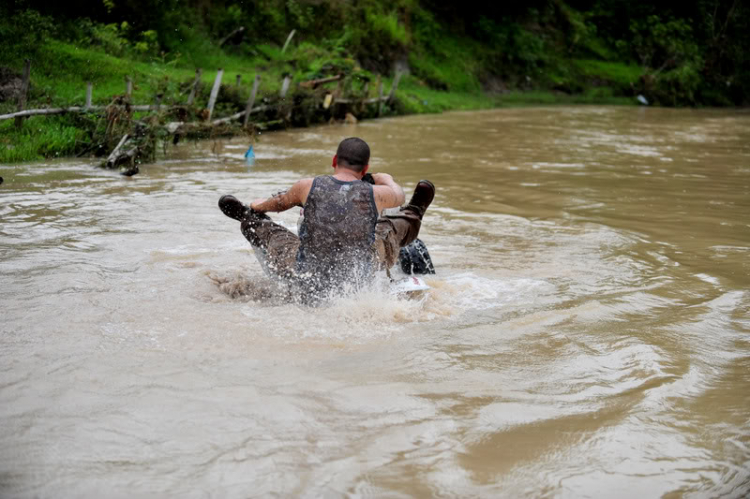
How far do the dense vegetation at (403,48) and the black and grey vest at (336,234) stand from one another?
24.8 ft

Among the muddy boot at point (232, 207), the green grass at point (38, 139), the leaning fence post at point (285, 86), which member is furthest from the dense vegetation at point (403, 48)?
the muddy boot at point (232, 207)

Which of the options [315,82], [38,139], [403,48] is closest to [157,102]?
[38,139]

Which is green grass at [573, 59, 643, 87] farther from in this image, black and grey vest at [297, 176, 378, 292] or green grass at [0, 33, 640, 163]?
black and grey vest at [297, 176, 378, 292]

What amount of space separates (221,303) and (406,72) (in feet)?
78.0

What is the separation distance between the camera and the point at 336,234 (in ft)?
16.7

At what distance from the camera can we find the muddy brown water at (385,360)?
3100 millimetres

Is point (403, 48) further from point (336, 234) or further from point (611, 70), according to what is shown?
point (336, 234)

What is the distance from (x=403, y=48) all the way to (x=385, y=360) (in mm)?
25395

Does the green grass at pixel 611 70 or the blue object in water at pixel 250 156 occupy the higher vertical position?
the green grass at pixel 611 70

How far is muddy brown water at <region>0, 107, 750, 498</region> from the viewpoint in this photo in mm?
3100

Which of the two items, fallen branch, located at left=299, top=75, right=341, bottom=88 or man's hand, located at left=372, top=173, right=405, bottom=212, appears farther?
fallen branch, located at left=299, top=75, right=341, bottom=88

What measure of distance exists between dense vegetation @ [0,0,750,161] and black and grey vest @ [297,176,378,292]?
7.56 metres

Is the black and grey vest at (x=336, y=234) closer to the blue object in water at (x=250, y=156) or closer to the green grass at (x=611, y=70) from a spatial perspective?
the blue object in water at (x=250, y=156)

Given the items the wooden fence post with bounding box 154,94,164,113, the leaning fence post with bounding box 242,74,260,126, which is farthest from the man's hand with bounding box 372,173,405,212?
the leaning fence post with bounding box 242,74,260,126
